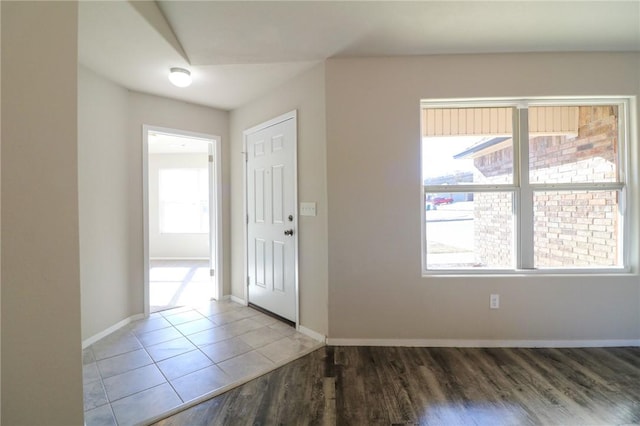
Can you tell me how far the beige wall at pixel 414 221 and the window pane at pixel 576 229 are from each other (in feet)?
0.46

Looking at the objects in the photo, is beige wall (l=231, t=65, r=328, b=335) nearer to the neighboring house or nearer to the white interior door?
the white interior door

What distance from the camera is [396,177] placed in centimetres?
222

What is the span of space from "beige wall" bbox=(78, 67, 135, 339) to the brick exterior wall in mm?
3394

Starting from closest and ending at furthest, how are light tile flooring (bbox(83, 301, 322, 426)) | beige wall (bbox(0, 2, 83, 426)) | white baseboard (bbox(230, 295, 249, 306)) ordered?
beige wall (bbox(0, 2, 83, 426)) → light tile flooring (bbox(83, 301, 322, 426)) → white baseboard (bbox(230, 295, 249, 306))

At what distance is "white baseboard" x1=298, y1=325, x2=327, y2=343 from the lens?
2307mm

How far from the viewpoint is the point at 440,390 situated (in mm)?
1682

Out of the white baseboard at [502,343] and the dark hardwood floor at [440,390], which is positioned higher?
the white baseboard at [502,343]

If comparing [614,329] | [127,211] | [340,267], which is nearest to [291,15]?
[340,267]

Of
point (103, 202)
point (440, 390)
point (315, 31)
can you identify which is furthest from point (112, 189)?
point (440, 390)

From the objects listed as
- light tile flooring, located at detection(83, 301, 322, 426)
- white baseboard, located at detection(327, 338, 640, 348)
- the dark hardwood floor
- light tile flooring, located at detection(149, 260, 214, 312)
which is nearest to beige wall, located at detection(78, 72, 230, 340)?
light tile flooring, located at detection(83, 301, 322, 426)

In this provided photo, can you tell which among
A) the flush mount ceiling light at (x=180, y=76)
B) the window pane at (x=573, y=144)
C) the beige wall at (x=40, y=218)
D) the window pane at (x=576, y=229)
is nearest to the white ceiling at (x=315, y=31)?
the flush mount ceiling light at (x=180, y=76)

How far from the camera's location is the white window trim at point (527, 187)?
7.28 feet

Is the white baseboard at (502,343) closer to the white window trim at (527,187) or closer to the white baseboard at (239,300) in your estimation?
the white window trim at (527,187)

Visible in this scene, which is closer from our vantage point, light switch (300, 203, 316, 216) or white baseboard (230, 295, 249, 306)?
light switch (300, 203, 316, 216)
